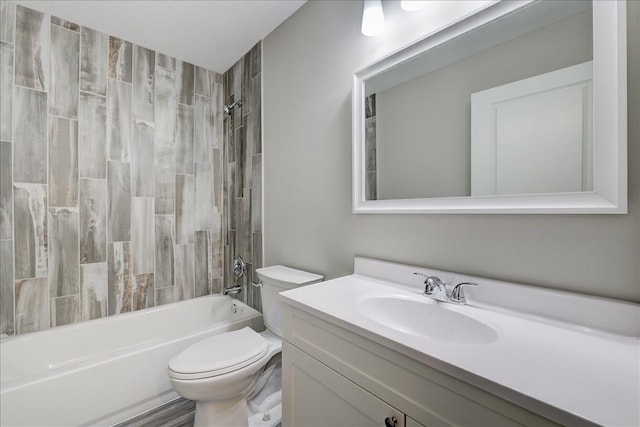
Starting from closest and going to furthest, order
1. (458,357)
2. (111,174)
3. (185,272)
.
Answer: (458,357) → (111,174) → (185,272)

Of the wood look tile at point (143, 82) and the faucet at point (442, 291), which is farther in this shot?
the wood look tile at point (143, 82)

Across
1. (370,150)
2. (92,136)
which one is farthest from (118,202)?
(370,150)

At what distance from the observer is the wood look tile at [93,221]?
184 cm

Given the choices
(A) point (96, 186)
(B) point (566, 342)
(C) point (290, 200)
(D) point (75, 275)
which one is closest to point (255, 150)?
(C) point (290, 200)

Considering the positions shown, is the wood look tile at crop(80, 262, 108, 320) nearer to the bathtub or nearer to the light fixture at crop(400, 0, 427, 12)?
the bathtub

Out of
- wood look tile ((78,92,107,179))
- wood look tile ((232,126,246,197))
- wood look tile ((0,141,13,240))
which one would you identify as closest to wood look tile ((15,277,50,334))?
wood look tile ((0,141,13,240))

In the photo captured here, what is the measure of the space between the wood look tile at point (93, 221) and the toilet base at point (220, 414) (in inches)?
51.5

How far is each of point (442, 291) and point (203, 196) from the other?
84.0 inches

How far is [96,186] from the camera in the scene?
6.20 feet

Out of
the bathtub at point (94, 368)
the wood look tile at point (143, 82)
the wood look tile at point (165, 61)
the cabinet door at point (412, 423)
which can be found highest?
the wood look tile at point (165, 61)

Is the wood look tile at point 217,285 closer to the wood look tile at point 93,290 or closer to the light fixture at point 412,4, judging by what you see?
the wood look tile at point 93,290

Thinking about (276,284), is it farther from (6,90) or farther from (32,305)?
(6,90)

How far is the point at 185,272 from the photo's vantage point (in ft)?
7.50

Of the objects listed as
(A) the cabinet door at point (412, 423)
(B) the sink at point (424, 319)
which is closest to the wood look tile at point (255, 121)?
(B) the sink at point (424, 319)
